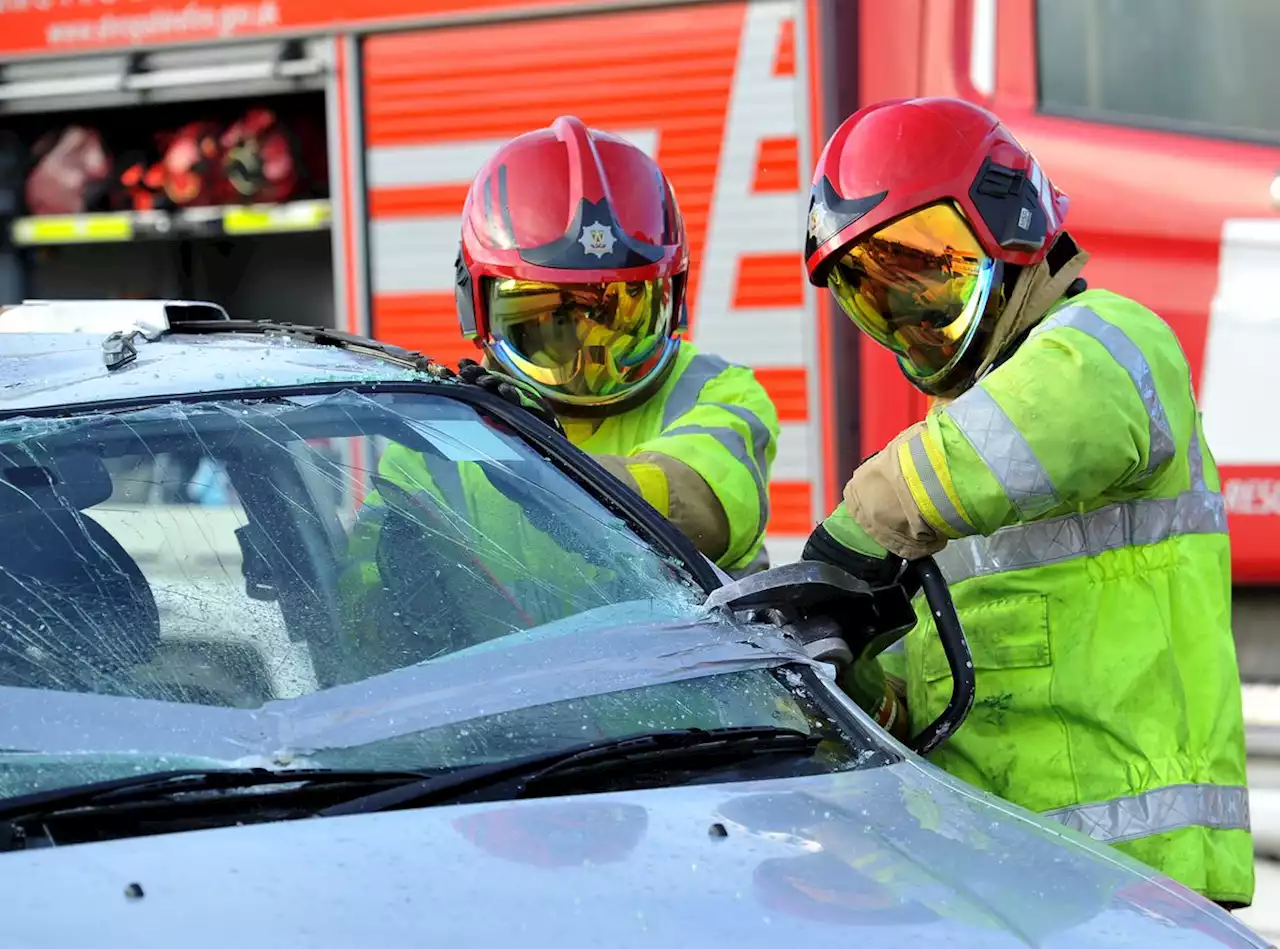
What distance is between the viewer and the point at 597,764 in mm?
1876

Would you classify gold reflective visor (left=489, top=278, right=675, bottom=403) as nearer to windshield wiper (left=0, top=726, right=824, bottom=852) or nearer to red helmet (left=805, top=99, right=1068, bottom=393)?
red helmet (left=805, top=99, right=1068, bottom=393)

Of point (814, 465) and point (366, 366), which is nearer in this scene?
point (366, 366)

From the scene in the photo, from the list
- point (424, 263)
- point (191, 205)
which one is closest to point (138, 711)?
point (424, 263)

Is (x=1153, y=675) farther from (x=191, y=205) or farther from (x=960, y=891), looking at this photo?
(x=191, y=205)

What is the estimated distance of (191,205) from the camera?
6.30 m

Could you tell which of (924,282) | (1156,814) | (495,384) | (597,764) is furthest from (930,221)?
(597,764)

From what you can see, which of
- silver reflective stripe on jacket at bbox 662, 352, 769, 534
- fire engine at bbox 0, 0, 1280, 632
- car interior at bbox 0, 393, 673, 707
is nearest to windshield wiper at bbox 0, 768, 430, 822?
car interior at bbox 0, 393, 673, 707

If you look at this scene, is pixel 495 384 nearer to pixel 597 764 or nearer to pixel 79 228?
pixel 597 764

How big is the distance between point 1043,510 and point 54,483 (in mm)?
1230

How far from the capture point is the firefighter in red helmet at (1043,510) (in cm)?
216

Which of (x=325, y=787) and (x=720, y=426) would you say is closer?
(x=325, y=787)

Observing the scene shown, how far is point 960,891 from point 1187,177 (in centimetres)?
348

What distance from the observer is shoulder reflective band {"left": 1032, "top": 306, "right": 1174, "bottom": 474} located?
85.9 inches

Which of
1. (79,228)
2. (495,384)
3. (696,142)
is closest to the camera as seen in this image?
(495,384)
